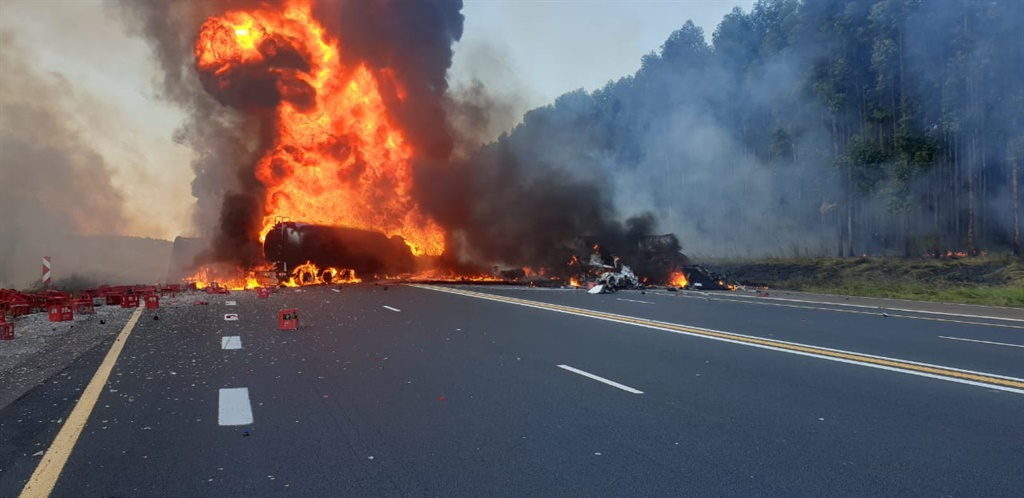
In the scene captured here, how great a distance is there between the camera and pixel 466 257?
39.0 meters

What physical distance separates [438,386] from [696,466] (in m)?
3.52

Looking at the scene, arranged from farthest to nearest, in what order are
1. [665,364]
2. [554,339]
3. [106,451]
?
[554,339] → [665,364] → [106,451]

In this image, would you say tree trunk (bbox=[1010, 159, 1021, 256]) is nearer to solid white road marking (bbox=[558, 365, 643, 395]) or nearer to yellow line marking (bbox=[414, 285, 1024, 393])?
yellow line marking (bbox=[414, 285, 1024, 393])

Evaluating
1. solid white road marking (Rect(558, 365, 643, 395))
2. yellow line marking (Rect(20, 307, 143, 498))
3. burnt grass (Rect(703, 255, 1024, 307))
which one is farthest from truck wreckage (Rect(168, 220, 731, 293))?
yellow line marking (Rect(20, 307, 143, 498))

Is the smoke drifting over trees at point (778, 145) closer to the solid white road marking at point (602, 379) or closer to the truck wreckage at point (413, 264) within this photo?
the truck wreckage at point (413, 264)

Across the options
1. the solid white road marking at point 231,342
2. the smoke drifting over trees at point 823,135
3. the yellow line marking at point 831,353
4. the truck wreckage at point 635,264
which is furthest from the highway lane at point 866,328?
A: the smoke drifting over trees at point 823,135

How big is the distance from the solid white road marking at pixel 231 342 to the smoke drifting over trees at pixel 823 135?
87.6 feet

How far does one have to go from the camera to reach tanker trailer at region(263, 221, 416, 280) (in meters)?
28.9

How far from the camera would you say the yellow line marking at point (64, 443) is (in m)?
4.10

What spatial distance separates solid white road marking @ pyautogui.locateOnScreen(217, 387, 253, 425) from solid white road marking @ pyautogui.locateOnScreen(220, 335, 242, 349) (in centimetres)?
369

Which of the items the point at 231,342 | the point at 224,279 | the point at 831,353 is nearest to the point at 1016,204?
the point at 831,353

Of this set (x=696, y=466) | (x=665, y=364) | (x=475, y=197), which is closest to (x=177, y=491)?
(x=696, y=466)

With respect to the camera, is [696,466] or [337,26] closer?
[696,466]

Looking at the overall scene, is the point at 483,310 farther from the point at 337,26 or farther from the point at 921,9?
the point at 921,9
